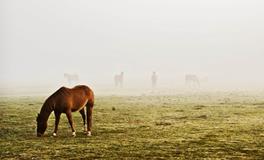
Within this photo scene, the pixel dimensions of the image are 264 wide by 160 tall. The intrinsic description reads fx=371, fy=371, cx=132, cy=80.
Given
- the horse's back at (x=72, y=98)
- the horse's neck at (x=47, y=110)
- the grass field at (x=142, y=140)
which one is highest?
the horse's back at (x=72, y=98)

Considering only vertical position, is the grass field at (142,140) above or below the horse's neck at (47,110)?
below

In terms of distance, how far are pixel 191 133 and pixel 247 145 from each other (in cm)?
363

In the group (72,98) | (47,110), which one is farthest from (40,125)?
(72,98)

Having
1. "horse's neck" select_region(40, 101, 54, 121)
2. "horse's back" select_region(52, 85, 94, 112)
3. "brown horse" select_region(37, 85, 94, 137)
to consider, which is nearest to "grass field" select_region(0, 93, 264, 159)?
"brown horse" select_region(37, 85, 94, 137)

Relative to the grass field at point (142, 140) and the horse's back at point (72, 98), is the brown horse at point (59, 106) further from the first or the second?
the grass field at point (142, 140)

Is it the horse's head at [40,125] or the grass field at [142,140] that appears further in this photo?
the horse's head at [40,125]

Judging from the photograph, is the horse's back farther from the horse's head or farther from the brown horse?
the horse's head

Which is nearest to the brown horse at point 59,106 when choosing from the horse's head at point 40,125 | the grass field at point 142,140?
the horse's head at point 40,125

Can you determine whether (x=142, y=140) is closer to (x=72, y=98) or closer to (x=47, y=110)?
(x=72, y=98)

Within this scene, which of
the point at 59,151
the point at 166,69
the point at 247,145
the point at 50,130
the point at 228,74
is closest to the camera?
the point at 59,151

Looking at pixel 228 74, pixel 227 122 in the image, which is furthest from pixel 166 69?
pixel 227 122

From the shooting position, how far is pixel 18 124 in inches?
866

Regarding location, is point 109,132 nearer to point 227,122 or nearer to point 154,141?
point 154,141

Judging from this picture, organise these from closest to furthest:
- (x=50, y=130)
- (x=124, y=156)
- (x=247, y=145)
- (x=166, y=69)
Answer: (x=124, y=156) → (x=247, y=145) → (x=50, y=130) → (x=166, y=69)
